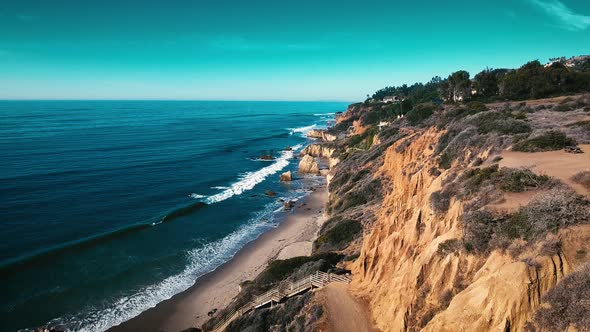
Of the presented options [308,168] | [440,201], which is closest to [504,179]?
[440,201]

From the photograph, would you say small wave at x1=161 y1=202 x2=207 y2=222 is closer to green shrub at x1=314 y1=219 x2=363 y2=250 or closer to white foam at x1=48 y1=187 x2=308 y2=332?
white foam at x1=48 y1=187 x2=308 y2=332

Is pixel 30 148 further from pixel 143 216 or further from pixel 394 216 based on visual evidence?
pixel 394 216

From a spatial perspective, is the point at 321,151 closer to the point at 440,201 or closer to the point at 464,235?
the point at 440,201

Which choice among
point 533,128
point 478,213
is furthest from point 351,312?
point 533,128

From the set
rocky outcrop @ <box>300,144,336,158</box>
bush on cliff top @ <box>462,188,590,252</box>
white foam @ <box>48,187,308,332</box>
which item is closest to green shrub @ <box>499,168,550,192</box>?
bush on cliff top @ <box>462,188,590,252</box>

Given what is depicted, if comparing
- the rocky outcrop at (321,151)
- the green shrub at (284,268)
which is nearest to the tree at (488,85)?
the rocky outcrop at (321,151)

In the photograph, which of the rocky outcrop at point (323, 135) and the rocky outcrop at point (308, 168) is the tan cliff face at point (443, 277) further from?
the rocky outcrop at point (323, 135)

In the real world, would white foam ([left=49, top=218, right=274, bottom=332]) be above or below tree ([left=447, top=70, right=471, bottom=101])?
below
